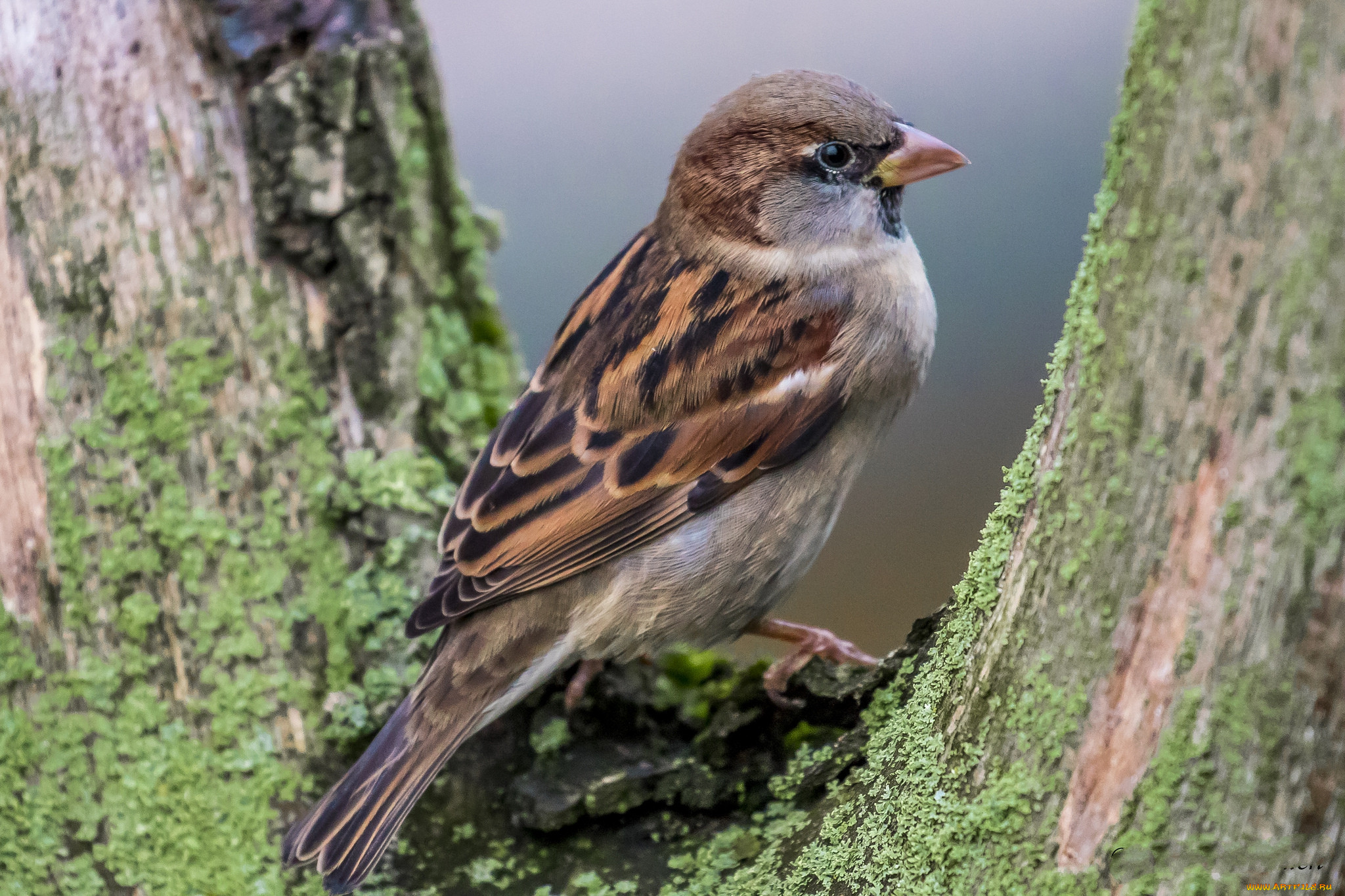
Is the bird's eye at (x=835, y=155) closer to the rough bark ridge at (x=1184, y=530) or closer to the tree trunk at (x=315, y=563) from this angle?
the tree trunk at (x=315, y=563)

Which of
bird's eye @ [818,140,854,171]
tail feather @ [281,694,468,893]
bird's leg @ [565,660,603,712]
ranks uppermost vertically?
bird's eye @ [818,140,854,171]

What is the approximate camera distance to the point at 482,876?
2270mm

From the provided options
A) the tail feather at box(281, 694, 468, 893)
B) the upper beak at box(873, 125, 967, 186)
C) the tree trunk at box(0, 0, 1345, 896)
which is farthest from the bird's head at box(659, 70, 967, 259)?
the tail feather at box(281, 694, 468, 893)

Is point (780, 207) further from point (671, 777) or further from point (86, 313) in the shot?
point (86, 313)

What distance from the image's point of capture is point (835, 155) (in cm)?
253

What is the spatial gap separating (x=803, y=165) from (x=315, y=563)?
150 centimetres

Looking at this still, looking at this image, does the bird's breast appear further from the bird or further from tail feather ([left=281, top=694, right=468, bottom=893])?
tail feather ([left=281, top=694, right=468, bottom=893])

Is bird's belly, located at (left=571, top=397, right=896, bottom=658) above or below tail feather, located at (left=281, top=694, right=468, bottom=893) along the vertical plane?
above

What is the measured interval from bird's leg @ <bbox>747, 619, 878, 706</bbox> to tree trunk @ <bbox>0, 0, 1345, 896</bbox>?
2.3 inches

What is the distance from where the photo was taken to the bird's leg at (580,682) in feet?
8.25

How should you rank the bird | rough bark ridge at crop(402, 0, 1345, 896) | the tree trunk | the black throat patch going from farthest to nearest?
the black throat patch
the bird
the tree trunk
rough bark ridge at crop(402, 0, 1345, 896)

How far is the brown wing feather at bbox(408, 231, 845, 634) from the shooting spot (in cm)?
234

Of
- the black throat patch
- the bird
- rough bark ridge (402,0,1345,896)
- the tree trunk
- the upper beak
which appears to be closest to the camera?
rough bark ridge (402,0,1345,896)

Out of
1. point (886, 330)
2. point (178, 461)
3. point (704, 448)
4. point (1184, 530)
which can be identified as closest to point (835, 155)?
point (886, 330)
